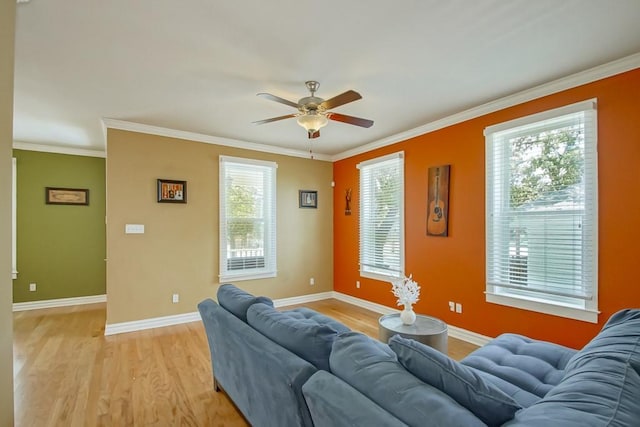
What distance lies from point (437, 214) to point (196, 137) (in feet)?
11.7

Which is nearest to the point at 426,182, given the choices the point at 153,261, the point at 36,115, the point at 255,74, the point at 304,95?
the point at 304,95

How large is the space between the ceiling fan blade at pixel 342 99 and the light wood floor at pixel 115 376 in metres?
2.54

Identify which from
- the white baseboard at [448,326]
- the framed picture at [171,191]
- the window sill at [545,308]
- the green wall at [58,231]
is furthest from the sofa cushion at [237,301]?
the green wall at [58,231]

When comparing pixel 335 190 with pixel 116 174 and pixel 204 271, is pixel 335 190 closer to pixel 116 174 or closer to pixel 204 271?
pixel 204 271

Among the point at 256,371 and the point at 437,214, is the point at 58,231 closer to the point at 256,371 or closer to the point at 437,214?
the point at 256,371

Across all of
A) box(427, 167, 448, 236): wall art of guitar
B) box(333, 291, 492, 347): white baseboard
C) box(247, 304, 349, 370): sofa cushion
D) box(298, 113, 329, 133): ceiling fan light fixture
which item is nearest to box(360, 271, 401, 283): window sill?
box(333, 291, 492, 347): white baseboard

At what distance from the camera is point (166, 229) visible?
4359 mm

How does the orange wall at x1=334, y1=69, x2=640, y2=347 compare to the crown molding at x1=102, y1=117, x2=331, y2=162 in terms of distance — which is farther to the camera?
the crown molding at x1=102, y1=117, x2=331, y2=162

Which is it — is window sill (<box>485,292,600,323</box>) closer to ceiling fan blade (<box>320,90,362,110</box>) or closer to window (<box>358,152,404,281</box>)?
window (<box>358,152,404,281</box>)

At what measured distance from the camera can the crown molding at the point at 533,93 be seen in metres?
2.57

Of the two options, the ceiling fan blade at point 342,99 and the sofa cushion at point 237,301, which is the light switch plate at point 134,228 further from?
the ceiling fan blade at point 342,99

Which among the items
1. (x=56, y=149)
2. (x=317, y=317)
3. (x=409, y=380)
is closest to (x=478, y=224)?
(x=317, y=317)

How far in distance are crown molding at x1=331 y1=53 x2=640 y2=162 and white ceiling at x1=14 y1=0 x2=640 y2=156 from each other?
0.32 ft

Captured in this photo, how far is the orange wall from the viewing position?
256 centimetres
